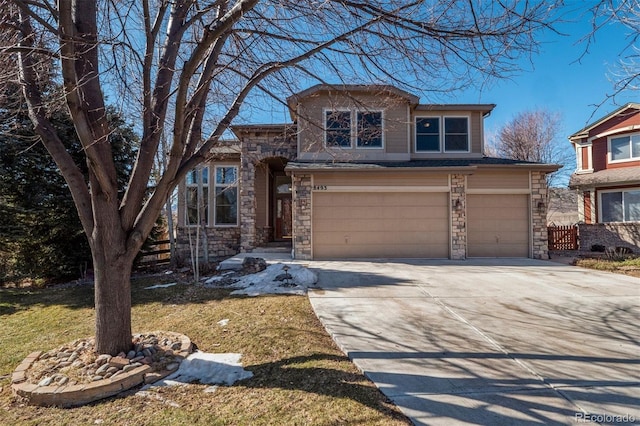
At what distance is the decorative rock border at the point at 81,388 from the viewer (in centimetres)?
298

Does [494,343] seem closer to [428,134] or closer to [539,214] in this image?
[539,214]

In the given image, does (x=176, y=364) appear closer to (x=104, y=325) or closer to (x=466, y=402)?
(x=104, y=325)

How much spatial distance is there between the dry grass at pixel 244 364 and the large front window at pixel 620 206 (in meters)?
15.9

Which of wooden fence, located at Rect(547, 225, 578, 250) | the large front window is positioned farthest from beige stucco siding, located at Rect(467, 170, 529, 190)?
the large front window

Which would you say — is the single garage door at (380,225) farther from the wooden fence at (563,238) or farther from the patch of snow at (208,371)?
the wooden fence at (563,238)

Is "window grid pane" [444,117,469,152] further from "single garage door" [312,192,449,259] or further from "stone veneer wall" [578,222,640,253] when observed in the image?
"stone veneer wall" [578,222,640,253]

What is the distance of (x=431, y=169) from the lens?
34.1ft

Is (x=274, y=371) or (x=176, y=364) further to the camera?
(x=176, y=364)

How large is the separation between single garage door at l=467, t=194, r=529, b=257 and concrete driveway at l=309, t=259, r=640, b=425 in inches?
132

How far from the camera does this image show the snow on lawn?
6.68 metres

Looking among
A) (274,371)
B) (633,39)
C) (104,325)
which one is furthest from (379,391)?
(633,39)

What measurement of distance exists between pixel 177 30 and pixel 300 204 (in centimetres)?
700

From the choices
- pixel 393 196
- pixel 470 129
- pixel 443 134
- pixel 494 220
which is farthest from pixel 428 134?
pixel 494 220

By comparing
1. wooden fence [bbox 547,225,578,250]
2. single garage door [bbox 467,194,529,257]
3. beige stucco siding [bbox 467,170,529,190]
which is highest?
beige stucco siding [bbox 467,170,529,190]
